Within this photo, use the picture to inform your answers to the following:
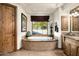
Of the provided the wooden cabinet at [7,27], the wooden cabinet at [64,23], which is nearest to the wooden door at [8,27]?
the wooden cabinet at [7,27]

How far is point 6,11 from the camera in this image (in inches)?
157

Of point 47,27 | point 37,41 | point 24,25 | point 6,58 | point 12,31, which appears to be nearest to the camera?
point 6,58

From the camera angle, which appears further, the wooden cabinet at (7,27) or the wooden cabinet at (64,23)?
the wooden cabinet at (64,23)

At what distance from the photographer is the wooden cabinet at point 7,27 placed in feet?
12.3

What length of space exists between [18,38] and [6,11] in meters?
1.09

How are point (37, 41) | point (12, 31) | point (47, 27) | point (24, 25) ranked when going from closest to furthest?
point (47, 27) → point (12, 31) → point (37, 41) → point (24, 25)

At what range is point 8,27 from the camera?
13.1 ft

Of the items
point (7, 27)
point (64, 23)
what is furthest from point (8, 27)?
point (64, 23)

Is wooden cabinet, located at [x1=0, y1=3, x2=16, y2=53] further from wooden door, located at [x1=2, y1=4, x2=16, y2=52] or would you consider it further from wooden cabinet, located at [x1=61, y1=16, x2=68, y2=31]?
wooden cabinet, located at [x1=61, y1=16, x2=68, y2=31]

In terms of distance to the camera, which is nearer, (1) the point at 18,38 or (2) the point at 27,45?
(2) the point at 27,45

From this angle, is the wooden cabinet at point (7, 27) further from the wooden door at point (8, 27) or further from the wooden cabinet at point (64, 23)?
the wooden cabinet at point (64, 23)

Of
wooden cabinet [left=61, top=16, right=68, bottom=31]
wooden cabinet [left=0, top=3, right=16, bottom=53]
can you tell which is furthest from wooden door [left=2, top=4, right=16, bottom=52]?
wooden cabinet [left=61, top=16, right=68, bottom=31]

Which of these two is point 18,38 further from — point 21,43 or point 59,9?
point 59,9

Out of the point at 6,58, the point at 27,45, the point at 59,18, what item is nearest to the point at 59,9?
the point at 59,18
